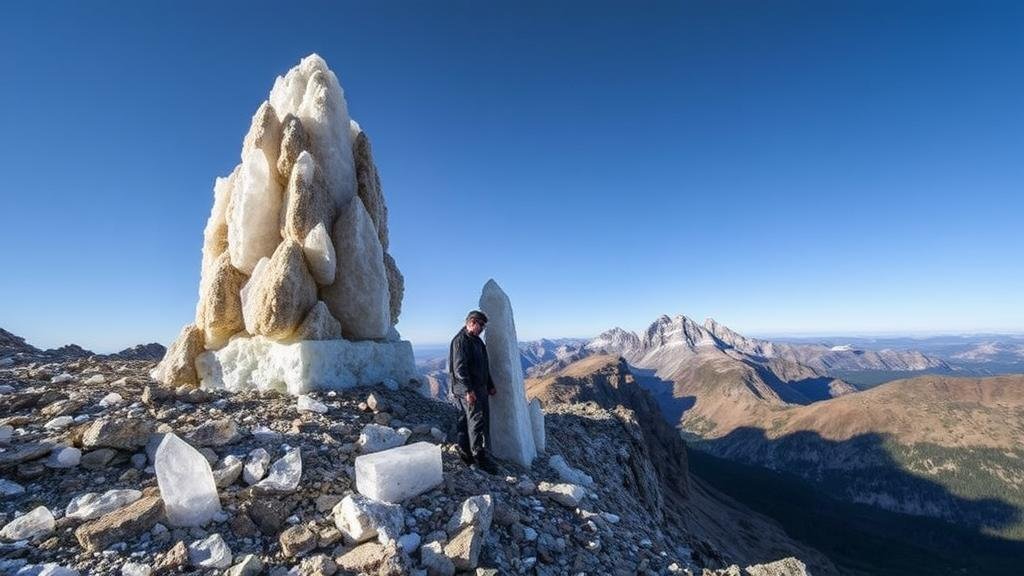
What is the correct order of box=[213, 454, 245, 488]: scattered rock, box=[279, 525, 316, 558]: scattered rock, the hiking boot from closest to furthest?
box=[279, 525, 316, 558]: scattered rock → box=[213, 454, 245, 488]: scattered rock → the hiking boot

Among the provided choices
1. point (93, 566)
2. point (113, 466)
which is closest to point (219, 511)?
point (93, 566)

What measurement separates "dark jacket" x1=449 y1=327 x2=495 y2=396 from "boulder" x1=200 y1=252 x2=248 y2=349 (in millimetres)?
6404

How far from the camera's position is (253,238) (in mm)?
12656

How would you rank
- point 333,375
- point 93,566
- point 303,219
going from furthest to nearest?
point 303,219
point 333,375
point 93,566

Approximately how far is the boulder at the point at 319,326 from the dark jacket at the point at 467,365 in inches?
138

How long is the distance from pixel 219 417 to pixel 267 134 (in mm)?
8033

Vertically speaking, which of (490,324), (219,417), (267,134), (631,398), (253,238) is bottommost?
(631,398)

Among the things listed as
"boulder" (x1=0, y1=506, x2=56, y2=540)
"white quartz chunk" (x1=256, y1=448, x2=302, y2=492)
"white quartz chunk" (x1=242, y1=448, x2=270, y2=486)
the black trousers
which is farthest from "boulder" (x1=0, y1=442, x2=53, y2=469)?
the black trousers

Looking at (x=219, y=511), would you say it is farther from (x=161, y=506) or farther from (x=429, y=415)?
(x=429, y=415)

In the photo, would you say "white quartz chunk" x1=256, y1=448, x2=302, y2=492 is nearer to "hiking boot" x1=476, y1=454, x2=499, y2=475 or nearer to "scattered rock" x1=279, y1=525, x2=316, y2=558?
"scattered rock" x1=279, y1=525, x2=316, y2=558

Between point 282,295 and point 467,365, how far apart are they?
4.90 meters

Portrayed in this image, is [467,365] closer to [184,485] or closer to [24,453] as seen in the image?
[184,485]

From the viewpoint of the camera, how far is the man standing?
984 centimetres

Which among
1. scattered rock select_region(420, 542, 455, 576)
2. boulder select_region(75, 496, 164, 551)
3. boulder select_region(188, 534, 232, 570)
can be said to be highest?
boulder select_region(75, 496, 164, 551)
